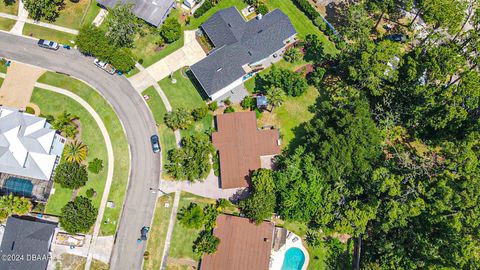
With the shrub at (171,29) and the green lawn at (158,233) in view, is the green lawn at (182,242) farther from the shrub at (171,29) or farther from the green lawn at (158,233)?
the shrub at (171,29)

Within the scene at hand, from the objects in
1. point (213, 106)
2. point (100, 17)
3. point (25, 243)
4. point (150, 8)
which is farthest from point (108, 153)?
point (150, 8)

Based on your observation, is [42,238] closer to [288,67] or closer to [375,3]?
[288,67]

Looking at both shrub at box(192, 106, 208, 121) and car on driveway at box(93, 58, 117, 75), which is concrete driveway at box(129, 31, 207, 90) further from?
shrub at box(192, 106, 208, 121)

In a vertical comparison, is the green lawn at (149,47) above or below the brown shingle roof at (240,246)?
above

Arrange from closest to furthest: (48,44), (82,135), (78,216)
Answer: (78,216) → (82,135) → (48,44)

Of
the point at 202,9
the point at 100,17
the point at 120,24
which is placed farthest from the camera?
the point at 100,17

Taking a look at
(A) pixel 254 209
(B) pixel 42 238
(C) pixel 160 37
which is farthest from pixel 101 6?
(A) pixel 254 209

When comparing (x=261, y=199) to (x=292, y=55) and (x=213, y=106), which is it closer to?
(x=213, y=106)

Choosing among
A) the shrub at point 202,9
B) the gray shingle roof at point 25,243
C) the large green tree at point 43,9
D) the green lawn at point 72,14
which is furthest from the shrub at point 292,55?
the gray shingle roof at point 25,243
